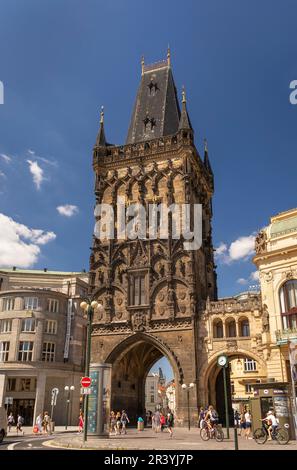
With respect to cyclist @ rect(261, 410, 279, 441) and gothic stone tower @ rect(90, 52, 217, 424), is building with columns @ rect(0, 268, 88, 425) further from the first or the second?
cyclist @ rect(261, 410, 279, 441)

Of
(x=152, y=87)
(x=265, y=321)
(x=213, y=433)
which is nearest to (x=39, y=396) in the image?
(x=265, y=321)

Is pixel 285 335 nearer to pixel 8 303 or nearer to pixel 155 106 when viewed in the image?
pixel 8 303

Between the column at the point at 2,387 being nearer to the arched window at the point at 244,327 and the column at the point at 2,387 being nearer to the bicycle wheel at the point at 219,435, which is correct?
the arched window at the point at 244,327

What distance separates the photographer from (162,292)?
43.9 meters

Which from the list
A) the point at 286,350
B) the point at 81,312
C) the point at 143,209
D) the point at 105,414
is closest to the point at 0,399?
the point at 81,312

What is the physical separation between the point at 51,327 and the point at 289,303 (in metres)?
30.3

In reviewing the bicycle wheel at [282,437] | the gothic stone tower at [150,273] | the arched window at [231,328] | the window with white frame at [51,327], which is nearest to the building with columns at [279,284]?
the arched window at [231,328]

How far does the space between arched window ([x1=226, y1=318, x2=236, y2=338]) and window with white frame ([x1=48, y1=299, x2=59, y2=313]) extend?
22.1 meters

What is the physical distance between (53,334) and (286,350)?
3015 cm

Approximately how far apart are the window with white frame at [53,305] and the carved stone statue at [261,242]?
28.0m

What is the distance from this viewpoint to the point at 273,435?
21562 millimetres

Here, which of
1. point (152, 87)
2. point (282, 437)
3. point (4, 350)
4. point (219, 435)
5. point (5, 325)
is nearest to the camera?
point (282, 437)

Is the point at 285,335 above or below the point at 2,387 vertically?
above

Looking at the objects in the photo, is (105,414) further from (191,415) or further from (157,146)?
(157,146)
